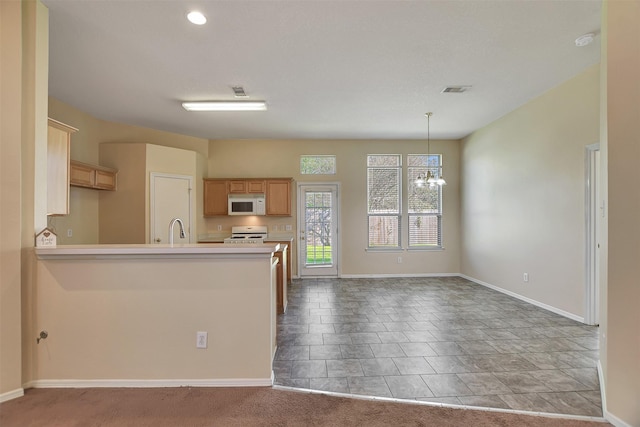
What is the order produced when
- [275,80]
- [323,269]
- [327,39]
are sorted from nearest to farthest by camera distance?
[327,39] < [275,80] < [323,269]

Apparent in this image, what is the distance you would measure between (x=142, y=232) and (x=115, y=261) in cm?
314

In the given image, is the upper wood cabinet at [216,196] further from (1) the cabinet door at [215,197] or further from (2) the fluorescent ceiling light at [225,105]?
(2) the fluorescent ceiling light at [225,105]

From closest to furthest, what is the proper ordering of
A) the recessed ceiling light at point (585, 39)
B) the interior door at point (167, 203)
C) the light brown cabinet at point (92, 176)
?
the recessed ceiling light at point (585, 39) < the light brown cabinet at point (92, 176) < the interior door at point (167, 203)

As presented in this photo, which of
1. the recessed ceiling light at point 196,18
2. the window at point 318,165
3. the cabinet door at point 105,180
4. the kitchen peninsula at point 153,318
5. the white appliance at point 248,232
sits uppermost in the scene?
the recessed ceiling light at point 196,18

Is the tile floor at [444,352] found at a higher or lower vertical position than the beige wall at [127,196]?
lower

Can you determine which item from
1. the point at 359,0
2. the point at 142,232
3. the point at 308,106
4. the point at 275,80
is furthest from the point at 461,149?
the point at 142,232

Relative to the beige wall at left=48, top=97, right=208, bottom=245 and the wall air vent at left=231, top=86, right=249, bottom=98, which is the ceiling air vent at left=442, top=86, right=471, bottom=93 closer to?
the wall air vent at left=231, top=86, right=249, bottom=98

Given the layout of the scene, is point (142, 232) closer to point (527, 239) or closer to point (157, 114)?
point (157, 114)

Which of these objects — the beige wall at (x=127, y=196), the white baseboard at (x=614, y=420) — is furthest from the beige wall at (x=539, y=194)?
the beige wall at (x=127, y=196)

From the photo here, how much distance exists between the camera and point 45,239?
2.35 m

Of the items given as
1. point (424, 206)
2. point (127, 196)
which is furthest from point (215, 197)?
point (424, 206)

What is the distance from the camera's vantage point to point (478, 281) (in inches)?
234

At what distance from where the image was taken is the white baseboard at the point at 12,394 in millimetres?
2146

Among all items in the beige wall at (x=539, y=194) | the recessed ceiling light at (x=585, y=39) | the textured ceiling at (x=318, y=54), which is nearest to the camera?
the textured ceiling at (x=318, y=54)
